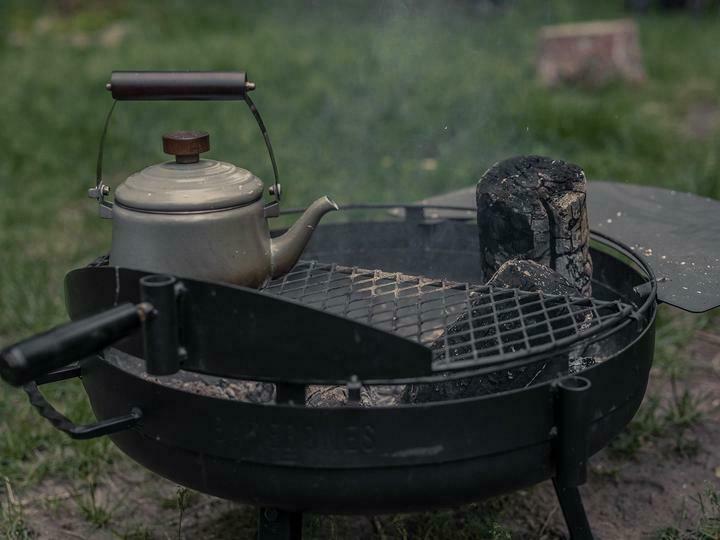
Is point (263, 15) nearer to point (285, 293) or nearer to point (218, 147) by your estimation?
point (218, 147)

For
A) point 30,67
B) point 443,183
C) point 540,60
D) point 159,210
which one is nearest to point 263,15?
point 30,67

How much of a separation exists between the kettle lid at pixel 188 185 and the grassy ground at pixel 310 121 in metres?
0.90

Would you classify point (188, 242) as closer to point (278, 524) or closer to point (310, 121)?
point (278, 524)

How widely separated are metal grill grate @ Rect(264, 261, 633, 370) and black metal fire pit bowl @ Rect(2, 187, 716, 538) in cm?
1

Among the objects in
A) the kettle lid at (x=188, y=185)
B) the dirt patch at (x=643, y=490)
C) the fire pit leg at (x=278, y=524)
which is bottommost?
the dirt patch at (x=643, y=490)

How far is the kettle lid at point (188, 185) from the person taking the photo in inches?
57.8

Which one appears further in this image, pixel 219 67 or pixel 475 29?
pixel 475 29

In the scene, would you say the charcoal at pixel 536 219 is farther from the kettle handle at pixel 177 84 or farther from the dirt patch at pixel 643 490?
Answer: the kettle handle at pixel 177 84

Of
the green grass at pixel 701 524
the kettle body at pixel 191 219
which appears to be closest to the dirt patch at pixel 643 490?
the green grass at pixel 701 524

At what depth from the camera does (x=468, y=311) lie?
1566 millimetres

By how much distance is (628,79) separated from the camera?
238 inches

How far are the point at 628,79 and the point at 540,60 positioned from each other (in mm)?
637

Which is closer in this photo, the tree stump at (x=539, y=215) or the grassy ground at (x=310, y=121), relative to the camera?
the tree stump at (x=539, y=215)

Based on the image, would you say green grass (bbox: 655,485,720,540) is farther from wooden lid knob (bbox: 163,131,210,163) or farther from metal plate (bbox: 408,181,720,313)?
wooden lid knob (bbox: 163,131,210,163)
